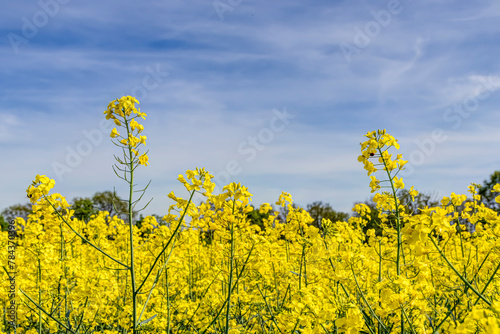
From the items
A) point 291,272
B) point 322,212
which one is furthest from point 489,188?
point 291,272

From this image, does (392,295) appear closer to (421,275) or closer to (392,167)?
(421,275)

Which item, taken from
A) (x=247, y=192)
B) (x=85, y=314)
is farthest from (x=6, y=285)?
(x=247, y=192)

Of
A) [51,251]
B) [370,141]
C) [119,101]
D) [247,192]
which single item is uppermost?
[119,101]

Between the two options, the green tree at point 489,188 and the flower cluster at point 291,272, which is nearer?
the flower cluster at point 291,272

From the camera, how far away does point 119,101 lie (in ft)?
10.5

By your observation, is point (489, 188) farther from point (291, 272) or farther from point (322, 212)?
point (291, 272)

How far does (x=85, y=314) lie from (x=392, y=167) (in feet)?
9.92

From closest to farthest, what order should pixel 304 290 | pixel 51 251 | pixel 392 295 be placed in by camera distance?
pixel 392 295 < pixel 304 290 < pixel 51 251

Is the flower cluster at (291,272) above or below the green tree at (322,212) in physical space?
below

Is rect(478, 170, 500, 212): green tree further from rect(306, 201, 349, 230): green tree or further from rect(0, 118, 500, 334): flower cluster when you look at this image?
rect(0, 118, 500, 334): flower cluster

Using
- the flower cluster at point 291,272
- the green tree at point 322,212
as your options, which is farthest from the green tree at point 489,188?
the flower cluster at point 291,272

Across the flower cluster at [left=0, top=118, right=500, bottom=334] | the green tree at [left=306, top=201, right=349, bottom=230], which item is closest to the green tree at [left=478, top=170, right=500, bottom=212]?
the green tree at [left=306, top=201, right=349, bottom=230]

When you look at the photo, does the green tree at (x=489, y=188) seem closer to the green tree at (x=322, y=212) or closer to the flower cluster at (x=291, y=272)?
the green tree at (x=322, y=212)

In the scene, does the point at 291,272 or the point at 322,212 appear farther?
the point at 322,212
